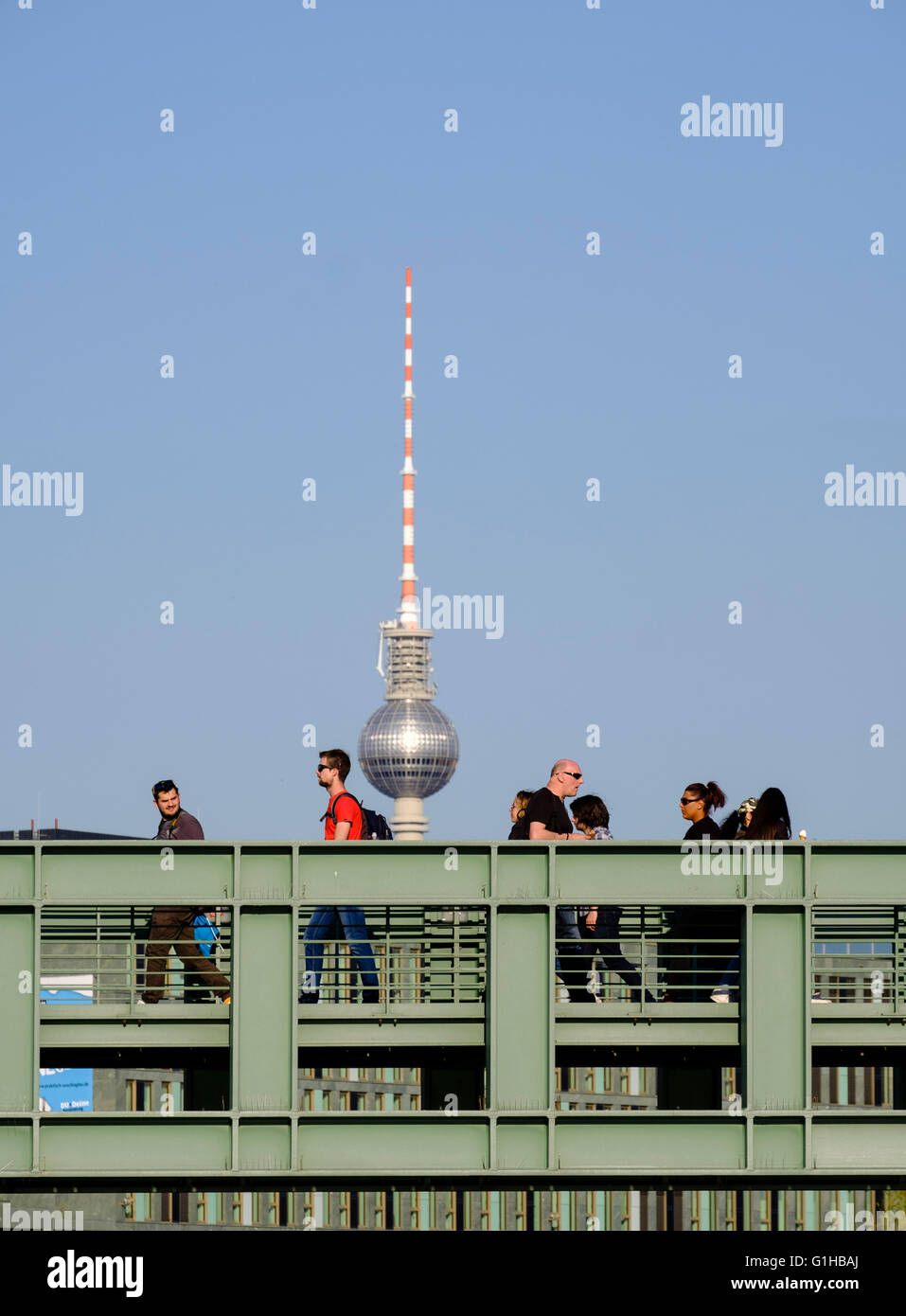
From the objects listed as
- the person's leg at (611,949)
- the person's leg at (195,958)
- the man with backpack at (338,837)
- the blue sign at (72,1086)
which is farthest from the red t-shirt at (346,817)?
the blue sign at (72,1086)

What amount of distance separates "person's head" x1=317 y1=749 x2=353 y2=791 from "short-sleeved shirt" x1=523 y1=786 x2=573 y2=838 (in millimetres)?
1674

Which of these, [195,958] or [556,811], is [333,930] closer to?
[195,958]

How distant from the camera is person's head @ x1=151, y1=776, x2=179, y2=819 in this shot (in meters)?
19.5

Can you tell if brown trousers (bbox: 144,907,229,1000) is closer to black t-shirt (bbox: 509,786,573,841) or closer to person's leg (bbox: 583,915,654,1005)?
black t-shirt (bbox: 509,786,573,841)

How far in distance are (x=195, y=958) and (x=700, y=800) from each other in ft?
15.3

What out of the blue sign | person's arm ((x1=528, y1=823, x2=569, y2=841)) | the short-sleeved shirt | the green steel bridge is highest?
the short-sleeved shirt

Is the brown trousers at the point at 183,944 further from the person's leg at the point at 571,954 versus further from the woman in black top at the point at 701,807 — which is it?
the woman in black top at the point at 701,807

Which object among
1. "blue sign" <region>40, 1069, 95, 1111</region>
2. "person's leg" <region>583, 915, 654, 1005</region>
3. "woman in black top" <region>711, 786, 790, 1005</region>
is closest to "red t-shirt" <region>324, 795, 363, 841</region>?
"person's leg" <region>583, 915, 654, 1005</region>

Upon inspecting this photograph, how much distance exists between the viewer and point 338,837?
1973 cm

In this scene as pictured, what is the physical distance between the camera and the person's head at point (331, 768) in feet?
64.3
